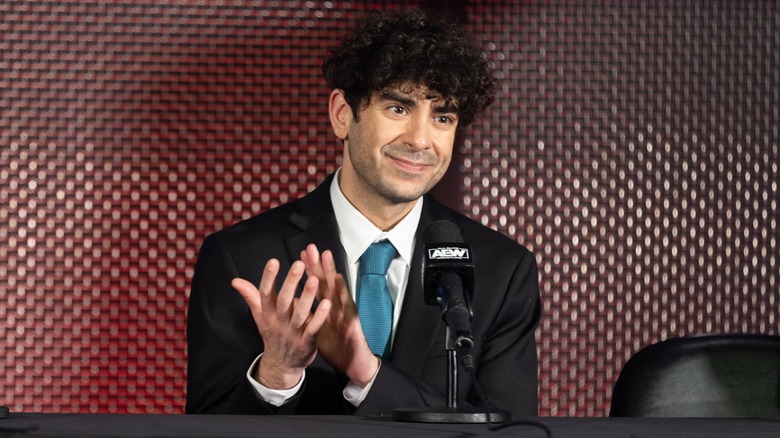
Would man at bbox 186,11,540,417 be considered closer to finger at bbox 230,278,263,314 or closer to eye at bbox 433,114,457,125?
eye at bbox 433,114,457,125

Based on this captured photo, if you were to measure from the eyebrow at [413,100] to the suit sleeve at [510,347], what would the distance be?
334 mm

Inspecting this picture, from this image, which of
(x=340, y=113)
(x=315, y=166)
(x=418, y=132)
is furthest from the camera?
(x=315, y=166)

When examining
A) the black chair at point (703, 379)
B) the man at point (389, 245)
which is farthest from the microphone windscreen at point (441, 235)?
the black chair at point (703, 379)

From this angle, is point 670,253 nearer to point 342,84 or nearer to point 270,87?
point 270,87

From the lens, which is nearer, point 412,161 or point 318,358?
point 318,358

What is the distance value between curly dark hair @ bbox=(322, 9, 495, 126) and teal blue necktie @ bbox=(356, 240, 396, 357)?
1.06 feet

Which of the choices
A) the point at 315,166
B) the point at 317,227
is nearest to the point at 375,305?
the point at 317,227

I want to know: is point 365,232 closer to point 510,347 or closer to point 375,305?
point 375,305

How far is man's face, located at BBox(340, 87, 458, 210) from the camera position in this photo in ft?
6.55

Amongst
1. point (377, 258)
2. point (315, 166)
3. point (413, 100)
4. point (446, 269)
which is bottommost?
point (315, 166)

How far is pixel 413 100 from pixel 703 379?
745 millimetres

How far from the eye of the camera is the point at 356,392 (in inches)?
67.9

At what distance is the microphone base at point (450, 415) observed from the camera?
135cm

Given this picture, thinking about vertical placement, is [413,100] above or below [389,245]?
above
